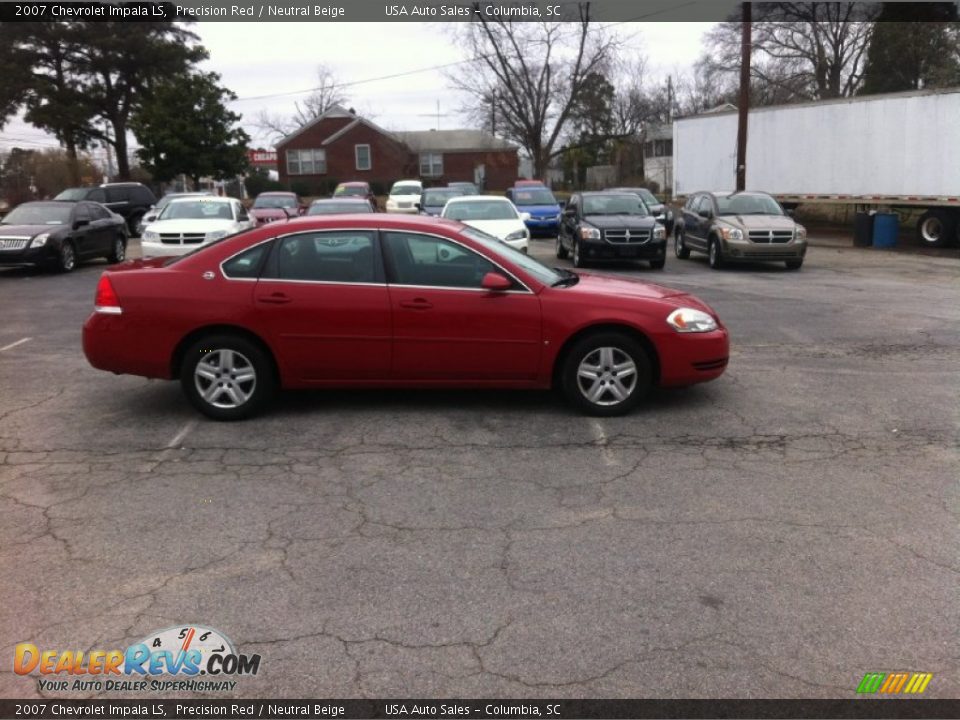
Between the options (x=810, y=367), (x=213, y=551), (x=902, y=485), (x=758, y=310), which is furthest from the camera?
(x=758, y=310)

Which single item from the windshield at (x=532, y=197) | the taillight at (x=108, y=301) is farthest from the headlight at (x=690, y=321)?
the windshield at (x=532, y=197)

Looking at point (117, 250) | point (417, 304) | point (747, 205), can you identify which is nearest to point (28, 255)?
point (117, 250)

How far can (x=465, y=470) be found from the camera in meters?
5.49

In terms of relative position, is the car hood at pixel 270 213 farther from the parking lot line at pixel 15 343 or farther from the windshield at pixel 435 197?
the parking lot line at pixel 15 343

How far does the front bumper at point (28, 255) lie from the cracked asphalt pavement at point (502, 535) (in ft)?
32.1

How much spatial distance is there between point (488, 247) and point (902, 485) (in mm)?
3335

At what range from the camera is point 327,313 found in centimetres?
643

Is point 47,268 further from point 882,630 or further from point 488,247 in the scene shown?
point 882,630

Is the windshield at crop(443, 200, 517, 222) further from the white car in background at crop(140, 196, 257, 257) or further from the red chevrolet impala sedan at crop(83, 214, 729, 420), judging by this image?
the red chevrolet impala sedan at crop(83, 214, 729, 420)

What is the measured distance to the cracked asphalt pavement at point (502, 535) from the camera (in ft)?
11.2

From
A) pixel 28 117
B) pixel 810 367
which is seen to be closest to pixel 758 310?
pixel 810 367

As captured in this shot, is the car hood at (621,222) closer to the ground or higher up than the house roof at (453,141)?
closer to the ground

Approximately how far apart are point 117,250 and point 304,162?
45518mm

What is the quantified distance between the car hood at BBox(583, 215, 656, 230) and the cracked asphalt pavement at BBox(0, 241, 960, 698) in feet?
29.7
